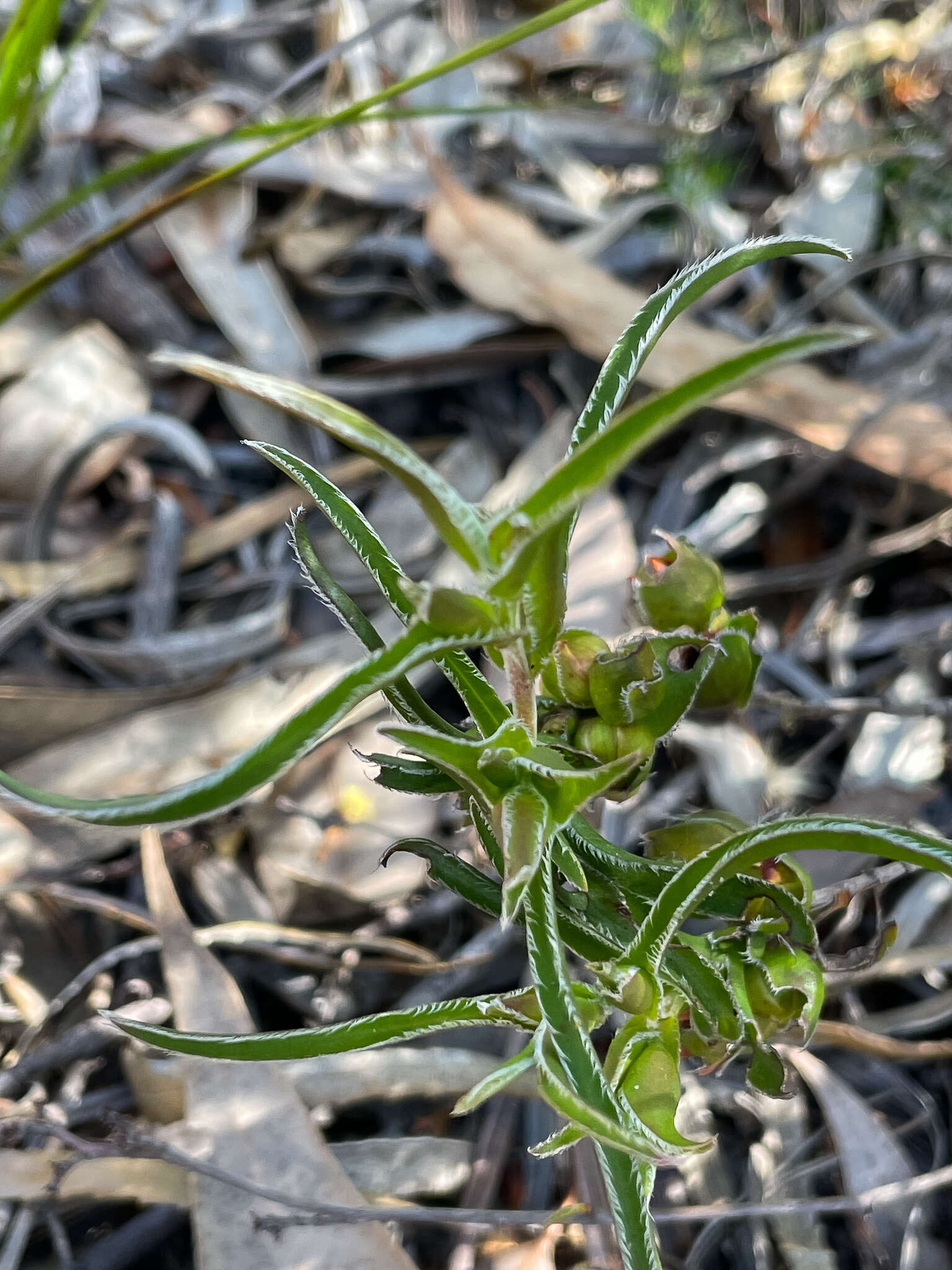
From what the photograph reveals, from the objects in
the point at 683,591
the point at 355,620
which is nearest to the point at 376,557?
the point at 355,620

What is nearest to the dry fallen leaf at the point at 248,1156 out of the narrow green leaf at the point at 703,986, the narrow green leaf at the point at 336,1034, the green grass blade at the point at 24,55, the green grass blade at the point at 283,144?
the narrow green leaf at the point at 336,1034

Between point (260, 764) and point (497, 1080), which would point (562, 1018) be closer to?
point (497, 1080)

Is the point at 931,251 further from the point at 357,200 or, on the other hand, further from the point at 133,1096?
the point at 133,1096

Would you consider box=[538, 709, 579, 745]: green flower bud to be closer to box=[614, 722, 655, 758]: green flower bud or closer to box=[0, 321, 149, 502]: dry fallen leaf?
box=[614, 722, 655, 758]: green flower bud

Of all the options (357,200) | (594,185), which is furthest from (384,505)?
(594,185)

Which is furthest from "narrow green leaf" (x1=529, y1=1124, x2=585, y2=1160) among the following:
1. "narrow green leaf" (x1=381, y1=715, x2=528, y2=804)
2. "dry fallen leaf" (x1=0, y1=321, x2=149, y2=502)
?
"dry fallen leaf" (x1=0, y1=321, x2=149, y2=502)

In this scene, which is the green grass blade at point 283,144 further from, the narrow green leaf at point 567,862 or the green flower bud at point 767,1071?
the green flower bud at point 767,1071
